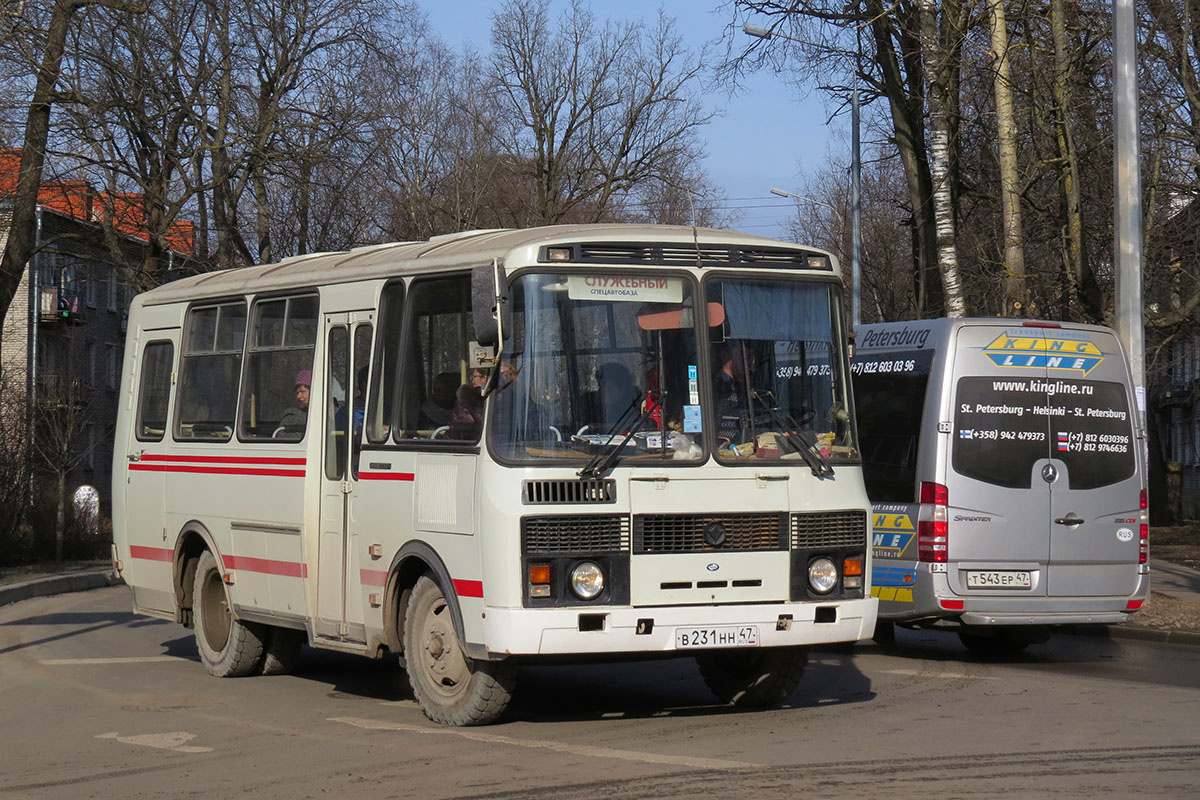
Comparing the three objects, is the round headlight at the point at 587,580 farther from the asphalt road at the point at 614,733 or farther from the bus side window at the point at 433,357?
the bus side window at the point at 433,357

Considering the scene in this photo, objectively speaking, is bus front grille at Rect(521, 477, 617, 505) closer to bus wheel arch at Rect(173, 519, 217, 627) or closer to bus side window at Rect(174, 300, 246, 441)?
bus side window at Rect(174, 300, 246, 441)

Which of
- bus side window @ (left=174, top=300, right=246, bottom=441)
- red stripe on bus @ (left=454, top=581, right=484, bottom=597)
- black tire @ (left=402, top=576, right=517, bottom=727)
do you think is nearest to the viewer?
red stripe on bus @ (left=454, top=581, right=484, bottom=597)

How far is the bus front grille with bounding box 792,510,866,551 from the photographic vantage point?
9.43m

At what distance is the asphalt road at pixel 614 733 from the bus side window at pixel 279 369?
1.88m

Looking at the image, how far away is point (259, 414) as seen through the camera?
38.8 feet

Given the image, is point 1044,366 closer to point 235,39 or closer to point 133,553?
point 133,553

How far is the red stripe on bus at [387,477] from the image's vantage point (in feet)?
32.2

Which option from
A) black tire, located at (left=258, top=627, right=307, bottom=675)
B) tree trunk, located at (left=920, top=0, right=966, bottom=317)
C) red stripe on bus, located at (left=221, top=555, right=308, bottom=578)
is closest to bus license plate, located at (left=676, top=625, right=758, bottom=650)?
red stripe on bus, located at (left=221, top=555, right=308, bottom=578)

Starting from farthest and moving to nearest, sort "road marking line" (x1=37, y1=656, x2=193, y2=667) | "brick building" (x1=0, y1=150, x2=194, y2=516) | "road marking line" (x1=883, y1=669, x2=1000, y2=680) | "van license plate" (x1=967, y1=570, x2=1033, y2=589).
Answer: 1. "brick building" (x1=0, y1=150, x2=194, y2=516)
2. "road marking line" (x1=37, y1=656, x2=193, y2=667)
3. "van license plate" (x1=967, y1=570, x2=1033, y2=589)
4. "road marking line" (x1=883, y1=669, x2=1000, y2=680)

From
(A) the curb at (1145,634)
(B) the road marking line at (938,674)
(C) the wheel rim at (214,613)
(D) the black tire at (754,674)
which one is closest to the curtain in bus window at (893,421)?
(B) the road marking line at (938,674)

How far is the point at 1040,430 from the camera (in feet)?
42.5

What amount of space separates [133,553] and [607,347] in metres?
6.31

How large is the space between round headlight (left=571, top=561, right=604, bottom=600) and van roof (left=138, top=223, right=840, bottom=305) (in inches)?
67.9

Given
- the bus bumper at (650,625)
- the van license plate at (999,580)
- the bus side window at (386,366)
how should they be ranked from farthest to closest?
the van license plate at (999,580) < the bus side window at (386,366) < the bus bumper at (650,625)
